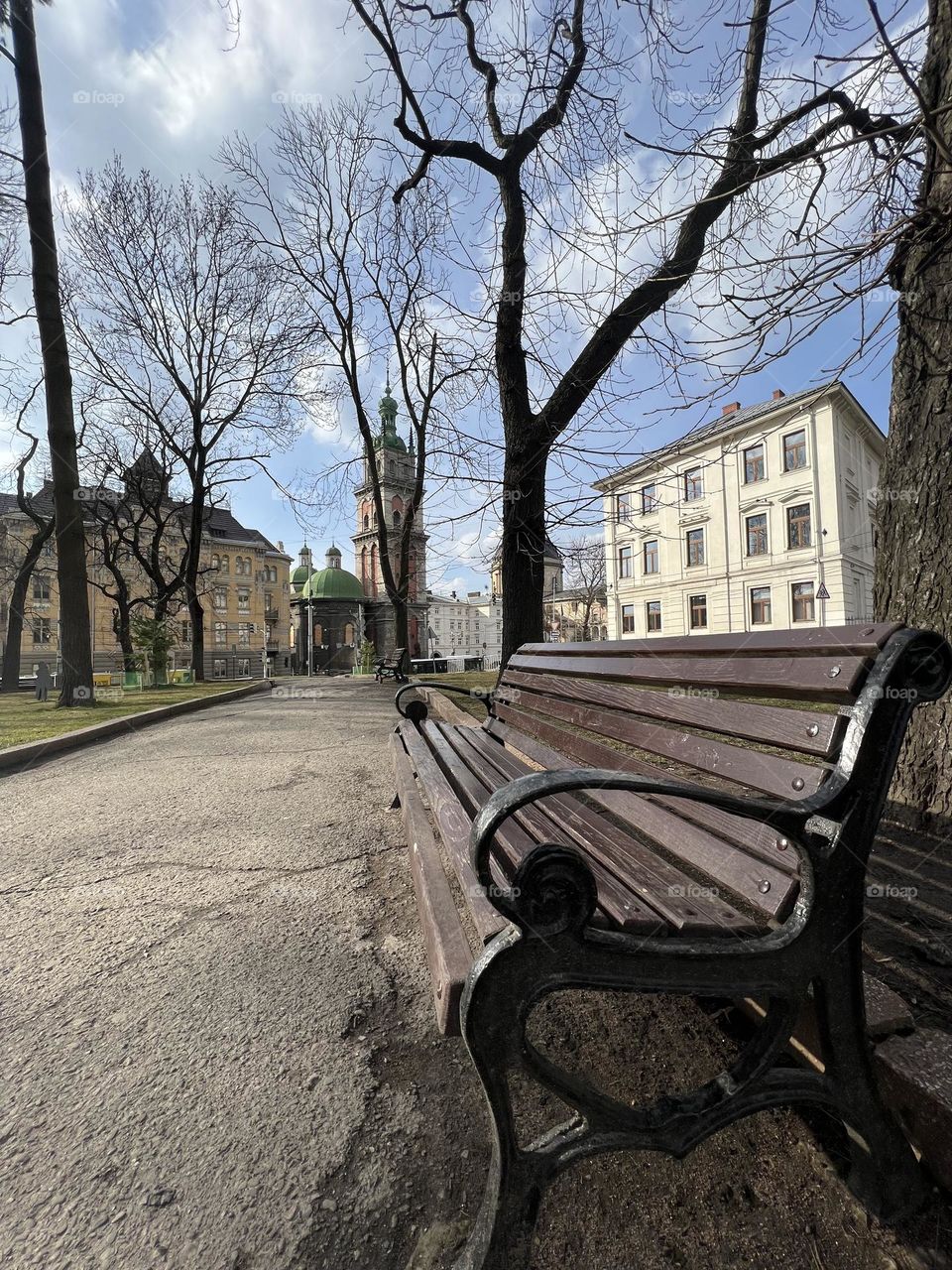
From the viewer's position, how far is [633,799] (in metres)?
1.89

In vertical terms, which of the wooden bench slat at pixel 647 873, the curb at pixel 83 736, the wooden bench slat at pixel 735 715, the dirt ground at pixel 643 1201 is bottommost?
the dirt ground at pixel 643 1201

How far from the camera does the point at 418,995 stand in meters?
1.79

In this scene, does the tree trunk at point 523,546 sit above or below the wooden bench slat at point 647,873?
above

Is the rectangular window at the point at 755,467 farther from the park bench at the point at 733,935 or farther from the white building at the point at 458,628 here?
the white building at the point at 458,628

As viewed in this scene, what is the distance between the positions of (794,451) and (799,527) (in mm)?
3725

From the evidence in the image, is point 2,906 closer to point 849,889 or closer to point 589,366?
point 849,889

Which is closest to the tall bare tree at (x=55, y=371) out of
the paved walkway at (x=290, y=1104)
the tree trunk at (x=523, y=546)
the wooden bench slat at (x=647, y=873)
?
the tree trunk at (x=523, y=546)

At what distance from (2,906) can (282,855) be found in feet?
3.68

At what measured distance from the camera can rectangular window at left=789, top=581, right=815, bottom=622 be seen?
92.5ft

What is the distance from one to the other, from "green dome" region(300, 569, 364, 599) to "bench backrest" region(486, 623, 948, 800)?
157ft

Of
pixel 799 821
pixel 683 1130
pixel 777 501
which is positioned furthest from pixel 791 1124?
pixel 777 501

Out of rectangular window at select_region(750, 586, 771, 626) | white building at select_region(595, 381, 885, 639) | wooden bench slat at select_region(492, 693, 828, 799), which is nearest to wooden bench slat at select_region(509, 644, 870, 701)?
wooden bench slat at select_region(492, 693, 828, 799)

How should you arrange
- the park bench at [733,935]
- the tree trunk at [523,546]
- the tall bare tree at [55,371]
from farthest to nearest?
the tall bare tree at [55,371]
the tree trunk at [523,546]
the park bench at [733,935]

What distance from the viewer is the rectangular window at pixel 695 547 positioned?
107 ft
